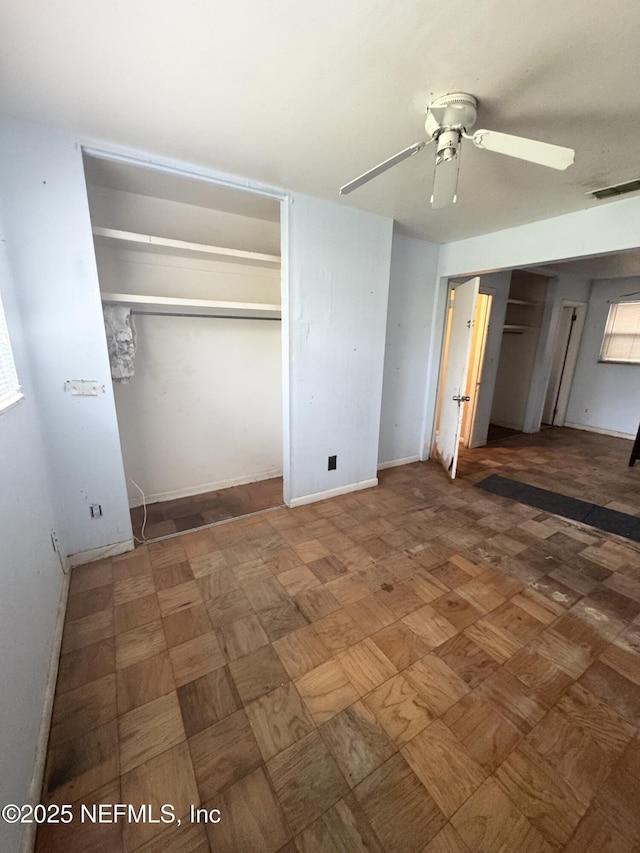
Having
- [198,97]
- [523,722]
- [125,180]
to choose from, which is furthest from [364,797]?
[125,180]

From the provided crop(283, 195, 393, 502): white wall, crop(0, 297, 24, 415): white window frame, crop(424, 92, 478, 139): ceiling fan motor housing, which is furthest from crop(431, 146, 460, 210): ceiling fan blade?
crop(0, 297, 24, 415): white window frame

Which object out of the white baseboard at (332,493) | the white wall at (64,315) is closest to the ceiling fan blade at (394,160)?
the white wall at (64,315)

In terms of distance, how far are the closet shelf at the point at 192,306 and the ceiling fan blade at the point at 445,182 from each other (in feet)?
4.68

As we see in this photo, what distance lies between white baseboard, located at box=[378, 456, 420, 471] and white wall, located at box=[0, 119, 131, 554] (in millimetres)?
2604

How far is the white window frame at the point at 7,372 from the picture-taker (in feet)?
4.71

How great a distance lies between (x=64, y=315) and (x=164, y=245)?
0.82 metres

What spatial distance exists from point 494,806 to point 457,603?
874 mm

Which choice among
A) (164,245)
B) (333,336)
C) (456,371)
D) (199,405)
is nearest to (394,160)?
(333,336)

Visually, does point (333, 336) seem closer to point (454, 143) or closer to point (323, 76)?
point (454, 143)

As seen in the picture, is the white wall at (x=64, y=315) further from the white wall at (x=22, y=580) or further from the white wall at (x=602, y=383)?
the white wall at (x=602, y=383)

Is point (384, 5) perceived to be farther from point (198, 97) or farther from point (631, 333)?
point (631, 333)

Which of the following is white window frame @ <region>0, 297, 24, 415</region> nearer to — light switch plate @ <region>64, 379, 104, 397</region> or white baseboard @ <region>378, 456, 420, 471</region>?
light switch plate @ <region>64, 379, 104, 397</region>

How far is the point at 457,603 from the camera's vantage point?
1870 millimetres

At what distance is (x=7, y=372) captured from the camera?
152 centimetres
